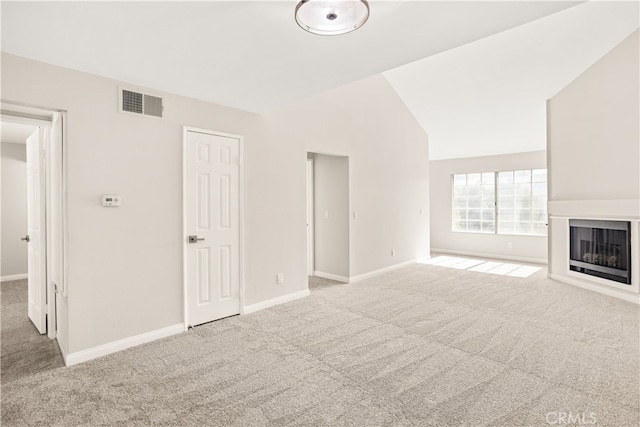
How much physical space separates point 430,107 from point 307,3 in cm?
542

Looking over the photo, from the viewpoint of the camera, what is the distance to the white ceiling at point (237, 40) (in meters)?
1.82

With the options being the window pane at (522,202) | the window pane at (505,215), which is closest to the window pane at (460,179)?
the window pane at (505,215)

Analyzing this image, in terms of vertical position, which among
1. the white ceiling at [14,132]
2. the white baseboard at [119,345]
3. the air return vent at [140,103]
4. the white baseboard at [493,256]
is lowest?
the white baseboard at [119,345]

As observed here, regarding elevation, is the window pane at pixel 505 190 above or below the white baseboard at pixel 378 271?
above

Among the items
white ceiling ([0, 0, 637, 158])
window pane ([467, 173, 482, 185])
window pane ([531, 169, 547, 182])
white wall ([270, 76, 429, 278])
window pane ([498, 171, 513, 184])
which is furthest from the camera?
window pane ([467, 173, 482, 185])

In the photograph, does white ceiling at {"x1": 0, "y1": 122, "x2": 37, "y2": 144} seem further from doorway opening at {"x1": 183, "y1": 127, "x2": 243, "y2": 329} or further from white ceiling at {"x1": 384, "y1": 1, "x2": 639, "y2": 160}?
white ceiling at {"x1": 384, "y1": 1, "x2": 639, "y2": 160}

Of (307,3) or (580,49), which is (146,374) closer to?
(307,3)

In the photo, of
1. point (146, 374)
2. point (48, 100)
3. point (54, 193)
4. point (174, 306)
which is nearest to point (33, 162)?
point (54, 193)

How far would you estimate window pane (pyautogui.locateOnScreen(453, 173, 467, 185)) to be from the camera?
8227mm

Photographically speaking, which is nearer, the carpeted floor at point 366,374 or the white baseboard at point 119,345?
the carpeted floor at point 366,374

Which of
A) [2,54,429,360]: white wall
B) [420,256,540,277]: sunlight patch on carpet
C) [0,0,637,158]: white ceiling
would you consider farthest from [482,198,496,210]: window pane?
[0,0,637,158]: white ceiling

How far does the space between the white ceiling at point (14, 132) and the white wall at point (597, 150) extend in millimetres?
7790

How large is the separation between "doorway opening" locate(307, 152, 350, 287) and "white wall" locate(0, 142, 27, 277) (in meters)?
5.15

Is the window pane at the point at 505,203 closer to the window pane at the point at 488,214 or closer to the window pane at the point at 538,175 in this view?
the window pane at the point at 488,214
